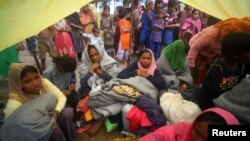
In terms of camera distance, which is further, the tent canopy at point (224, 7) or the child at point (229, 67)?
the tent canopy at point (224, 7)

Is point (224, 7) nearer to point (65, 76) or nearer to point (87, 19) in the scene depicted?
point (65, 76)

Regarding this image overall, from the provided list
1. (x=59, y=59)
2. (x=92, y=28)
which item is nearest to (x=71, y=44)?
(x=92, y=28)

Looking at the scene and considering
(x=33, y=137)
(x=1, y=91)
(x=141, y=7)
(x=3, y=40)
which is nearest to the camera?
(x=3, y=40)

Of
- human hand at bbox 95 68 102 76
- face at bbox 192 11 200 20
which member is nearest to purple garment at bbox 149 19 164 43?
face at bbox 192 11 200 20

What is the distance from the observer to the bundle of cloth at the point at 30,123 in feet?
7.95

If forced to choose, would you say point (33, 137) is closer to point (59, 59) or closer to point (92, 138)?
point (92, 138)

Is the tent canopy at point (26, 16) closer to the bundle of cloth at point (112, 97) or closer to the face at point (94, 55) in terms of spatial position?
the bundle of cloth at point (112, 97)

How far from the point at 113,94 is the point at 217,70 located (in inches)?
49.5

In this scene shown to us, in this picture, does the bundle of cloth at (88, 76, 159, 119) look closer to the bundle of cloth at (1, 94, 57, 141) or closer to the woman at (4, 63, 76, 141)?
the woman at (4, 63, 76, 141)

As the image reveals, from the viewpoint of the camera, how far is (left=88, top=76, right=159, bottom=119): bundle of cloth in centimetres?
338

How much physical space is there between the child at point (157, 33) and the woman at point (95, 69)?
10.7 feet

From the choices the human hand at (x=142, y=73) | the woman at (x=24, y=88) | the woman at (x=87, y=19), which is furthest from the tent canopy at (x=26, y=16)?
the woman at (x=87, y=19)

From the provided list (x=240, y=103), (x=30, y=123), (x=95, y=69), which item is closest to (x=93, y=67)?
(x=95, y=69)

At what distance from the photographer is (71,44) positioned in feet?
21.0
